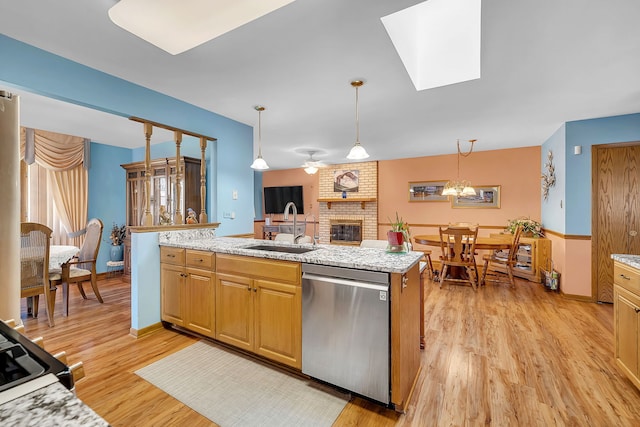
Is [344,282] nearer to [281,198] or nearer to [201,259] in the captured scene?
[201,259]

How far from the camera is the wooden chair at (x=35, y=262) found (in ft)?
9.16

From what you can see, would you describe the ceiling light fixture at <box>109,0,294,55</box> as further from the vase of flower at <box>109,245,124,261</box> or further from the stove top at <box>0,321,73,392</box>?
the vase of flower at <box>109,245,124,261</box>

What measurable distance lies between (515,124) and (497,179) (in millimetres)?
1903

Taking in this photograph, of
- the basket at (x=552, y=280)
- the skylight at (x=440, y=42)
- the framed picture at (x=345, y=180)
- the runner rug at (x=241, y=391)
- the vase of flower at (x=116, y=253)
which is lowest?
the runner rug at (x=241, y=391)

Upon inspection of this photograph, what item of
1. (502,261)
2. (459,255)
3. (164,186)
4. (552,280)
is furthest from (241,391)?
(552,280)

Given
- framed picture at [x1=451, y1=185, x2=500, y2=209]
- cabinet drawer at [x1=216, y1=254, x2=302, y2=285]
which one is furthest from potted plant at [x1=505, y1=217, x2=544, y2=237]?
cabinet drawer at [x1=216, y1=254, x2=302, y2=285]

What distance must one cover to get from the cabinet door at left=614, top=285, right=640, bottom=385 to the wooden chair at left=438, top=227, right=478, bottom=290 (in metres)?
2.07

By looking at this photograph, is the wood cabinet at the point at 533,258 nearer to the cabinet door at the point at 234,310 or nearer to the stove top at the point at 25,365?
the cabinet door at the point at 234,310

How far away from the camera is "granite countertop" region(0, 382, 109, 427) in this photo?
44cm

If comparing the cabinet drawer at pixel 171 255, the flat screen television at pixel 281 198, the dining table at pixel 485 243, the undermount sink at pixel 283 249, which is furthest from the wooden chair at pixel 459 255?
the flat screen television at pixel 281 198

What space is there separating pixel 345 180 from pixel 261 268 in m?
5.31

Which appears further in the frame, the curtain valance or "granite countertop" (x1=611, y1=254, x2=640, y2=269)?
the curtain valance

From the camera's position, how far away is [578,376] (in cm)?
209

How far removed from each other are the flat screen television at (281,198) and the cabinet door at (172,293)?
5159mm
